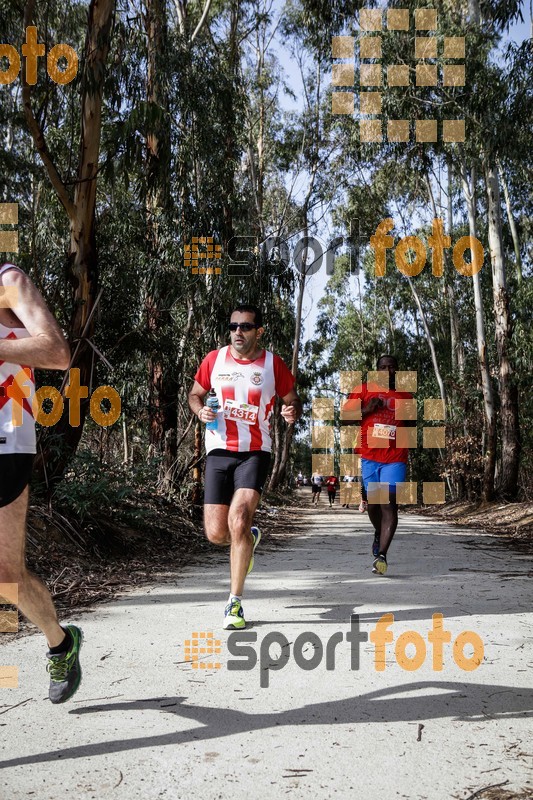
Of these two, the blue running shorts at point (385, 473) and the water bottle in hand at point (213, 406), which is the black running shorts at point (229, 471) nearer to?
the water bottle in hand at point (213, 406)

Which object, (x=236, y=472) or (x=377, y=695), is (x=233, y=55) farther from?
(x=377, y=695)

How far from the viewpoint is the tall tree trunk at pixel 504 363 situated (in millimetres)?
19828

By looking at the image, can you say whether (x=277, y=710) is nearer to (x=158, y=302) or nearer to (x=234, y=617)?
(x=234, y=617)

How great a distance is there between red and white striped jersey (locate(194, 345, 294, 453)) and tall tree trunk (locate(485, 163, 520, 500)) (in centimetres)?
1529

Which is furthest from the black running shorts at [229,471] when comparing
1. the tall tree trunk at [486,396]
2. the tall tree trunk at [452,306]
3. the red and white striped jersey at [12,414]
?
the tall tree trunk at [452,306]

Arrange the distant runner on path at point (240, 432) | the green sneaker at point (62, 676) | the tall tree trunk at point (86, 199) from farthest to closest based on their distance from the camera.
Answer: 1. the tall tree trunk at point (86, 199)
2. the distant runner on path at point (240, 432)
3. the green sneaker at point (62, 676)

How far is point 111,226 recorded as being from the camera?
12.8m

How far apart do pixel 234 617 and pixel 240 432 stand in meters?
1.15

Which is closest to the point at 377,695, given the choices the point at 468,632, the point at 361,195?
the point at 468,632

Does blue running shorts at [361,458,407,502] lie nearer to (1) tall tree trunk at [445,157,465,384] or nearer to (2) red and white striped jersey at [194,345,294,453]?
(2) red and white striped jersey at [194,345,294,453]

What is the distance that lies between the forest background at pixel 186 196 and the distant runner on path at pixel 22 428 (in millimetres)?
4475

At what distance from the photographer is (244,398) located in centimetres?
541

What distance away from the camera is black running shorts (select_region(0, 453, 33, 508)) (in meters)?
3.08

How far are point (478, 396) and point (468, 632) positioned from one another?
21.2 metres
